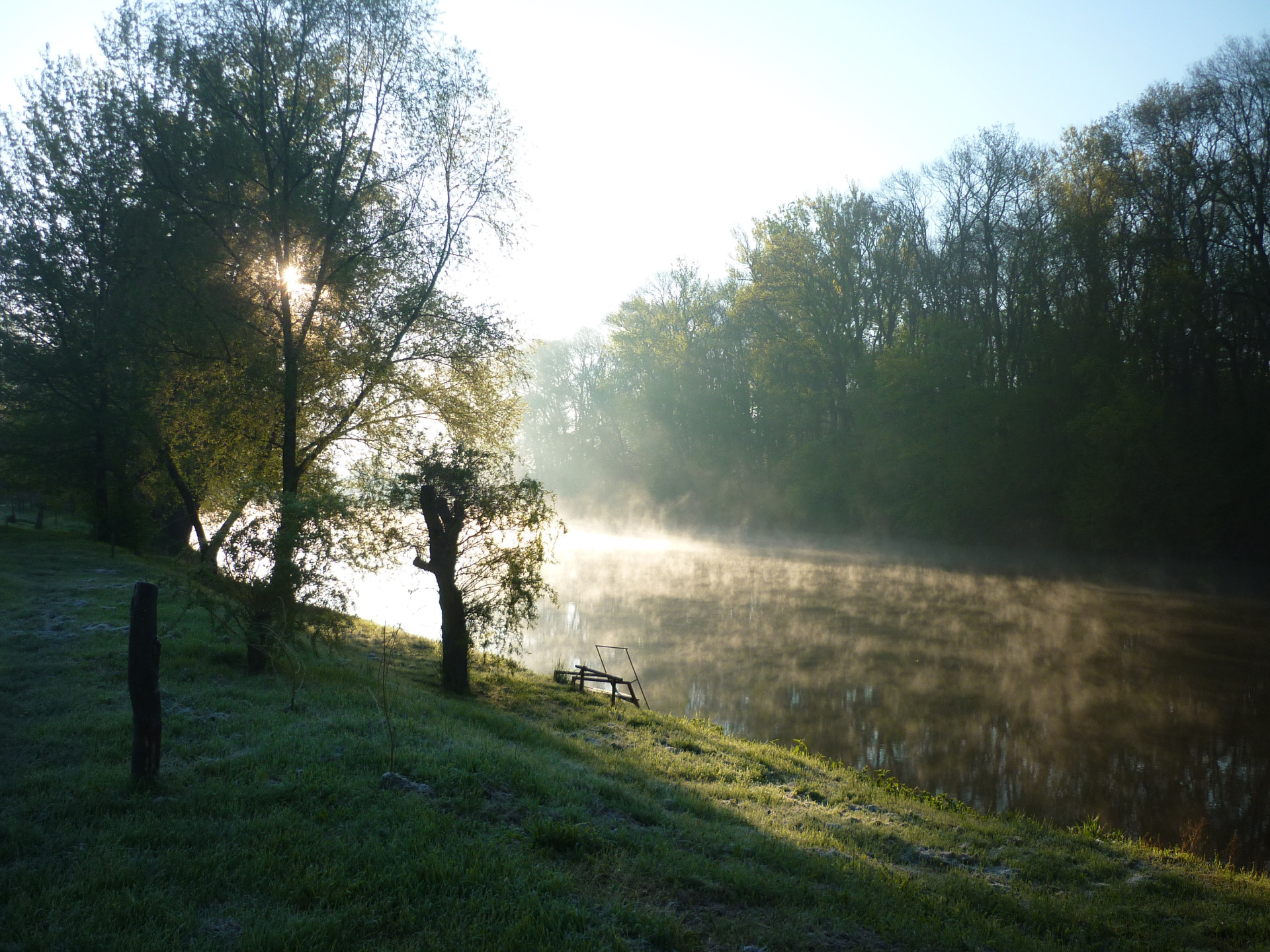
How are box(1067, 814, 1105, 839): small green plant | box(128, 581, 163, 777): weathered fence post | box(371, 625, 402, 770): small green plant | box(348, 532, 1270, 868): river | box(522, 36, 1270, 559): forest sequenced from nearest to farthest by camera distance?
box(128, 581, 163, 777): weathered fence post → box(371, 625, 402, 770): small green plant → box(1067, 814, 1105, 839): small green plant → box(348, 532, 1270, 868): river → box(522, 36, 1270, 559): forest

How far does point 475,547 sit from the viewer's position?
1284 cm

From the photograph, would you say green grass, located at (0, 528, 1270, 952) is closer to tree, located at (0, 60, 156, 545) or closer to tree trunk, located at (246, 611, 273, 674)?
tree trunk, located at (246, 611, 273, 674)

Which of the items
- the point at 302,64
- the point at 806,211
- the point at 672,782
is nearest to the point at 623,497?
the point at 806,211

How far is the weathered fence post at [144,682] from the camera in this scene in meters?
5.56

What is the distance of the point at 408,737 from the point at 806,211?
46008 mm

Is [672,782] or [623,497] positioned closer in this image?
[672,782]

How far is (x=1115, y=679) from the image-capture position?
1623 centimetres

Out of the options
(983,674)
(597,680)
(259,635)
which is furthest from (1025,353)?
(259,635)

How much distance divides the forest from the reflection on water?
678 centimetres

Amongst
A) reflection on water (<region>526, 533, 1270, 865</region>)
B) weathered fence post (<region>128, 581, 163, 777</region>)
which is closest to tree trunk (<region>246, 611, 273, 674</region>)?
weathered fence post (<region>128, 581, 163, 777</region>)

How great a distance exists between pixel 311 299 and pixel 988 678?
1677 centimetres

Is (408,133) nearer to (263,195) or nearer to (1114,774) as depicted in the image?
(263,195)

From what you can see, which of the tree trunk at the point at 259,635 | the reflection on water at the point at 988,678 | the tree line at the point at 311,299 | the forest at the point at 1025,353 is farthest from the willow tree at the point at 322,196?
the forest at the point at 1025,353

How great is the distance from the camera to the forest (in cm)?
2895
